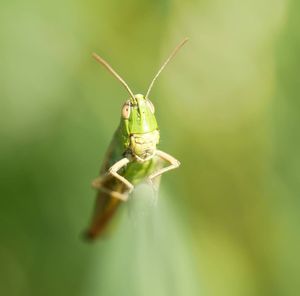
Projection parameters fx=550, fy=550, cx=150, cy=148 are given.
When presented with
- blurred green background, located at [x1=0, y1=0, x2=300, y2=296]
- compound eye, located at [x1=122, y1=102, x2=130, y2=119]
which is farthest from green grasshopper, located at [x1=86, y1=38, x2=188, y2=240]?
blurred green background, located at [x1=0, y1=0, x2=300, y2=296]

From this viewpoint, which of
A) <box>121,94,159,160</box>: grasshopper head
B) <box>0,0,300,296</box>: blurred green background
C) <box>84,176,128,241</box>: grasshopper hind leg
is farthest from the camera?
<box>0,0,300,296</box>: blurred green background

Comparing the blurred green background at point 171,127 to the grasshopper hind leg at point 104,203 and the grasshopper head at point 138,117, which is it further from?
the grasshopper head at point 138,117

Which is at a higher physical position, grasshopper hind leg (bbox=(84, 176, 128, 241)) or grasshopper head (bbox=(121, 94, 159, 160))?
grasshopper head (bbox=(121, 94, 159, 160))

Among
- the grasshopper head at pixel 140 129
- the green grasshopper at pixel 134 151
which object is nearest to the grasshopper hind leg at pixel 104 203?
the green grasshopper at pixel 134 151

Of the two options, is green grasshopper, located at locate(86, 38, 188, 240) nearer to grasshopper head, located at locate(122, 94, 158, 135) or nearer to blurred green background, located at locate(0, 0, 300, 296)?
grasshopper head, located at locate(122, 94, 158, 135)

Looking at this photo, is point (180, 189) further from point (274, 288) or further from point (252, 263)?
point (274, 288)

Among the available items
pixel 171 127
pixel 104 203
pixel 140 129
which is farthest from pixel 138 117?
pixel 171 127

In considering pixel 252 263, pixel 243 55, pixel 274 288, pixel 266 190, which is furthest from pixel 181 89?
pixel 274 288
